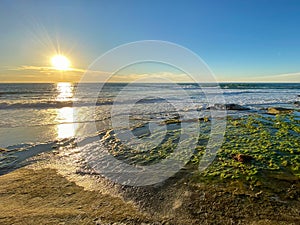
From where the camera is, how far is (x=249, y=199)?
14.0ft

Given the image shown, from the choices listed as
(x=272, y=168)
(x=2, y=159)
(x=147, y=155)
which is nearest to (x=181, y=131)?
(x=147, y=155)

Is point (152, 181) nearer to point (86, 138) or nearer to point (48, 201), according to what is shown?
point (48, 201)

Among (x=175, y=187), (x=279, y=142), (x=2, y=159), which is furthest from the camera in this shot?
(x=279, y=142)

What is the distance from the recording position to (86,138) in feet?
31.2

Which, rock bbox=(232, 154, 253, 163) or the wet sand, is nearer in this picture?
the wet sand

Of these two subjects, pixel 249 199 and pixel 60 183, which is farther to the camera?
pixel 60 183

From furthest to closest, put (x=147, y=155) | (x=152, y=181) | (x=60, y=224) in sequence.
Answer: (x=147, y=155) → (x=152, y=181) → (x=60, y=224)

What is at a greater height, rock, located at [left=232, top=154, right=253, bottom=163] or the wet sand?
rock, located at [left=232, top=154, right=253, bottom=163]

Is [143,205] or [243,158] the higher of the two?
[243,158]

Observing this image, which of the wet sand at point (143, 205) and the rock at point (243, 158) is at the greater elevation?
the rock at point (243, 158)

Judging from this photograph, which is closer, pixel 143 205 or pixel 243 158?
pixel 143 205

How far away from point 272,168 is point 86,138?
763 cm

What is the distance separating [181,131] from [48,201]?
724cm

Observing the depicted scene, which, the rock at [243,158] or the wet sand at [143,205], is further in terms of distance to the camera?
the rock at [243,158]
